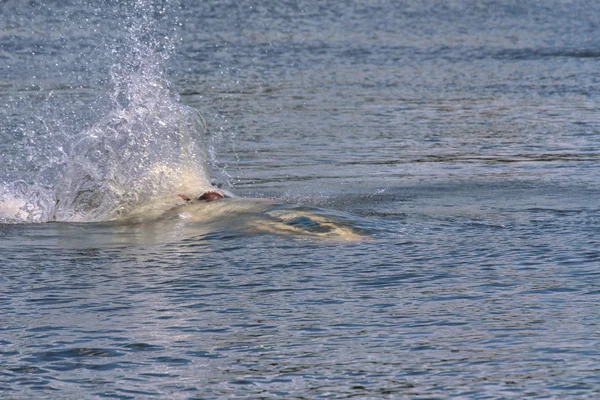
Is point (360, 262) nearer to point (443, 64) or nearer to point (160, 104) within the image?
point (160, 104)

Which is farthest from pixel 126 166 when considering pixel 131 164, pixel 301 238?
pixel 301 238

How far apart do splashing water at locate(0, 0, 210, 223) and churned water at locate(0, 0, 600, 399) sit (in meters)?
0.02

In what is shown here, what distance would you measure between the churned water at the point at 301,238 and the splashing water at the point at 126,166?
18mm

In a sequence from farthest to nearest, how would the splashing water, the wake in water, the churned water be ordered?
the splashing water
the wake in water
the churned water

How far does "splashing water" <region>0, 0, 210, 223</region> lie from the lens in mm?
9750

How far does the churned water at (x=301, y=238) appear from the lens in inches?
207

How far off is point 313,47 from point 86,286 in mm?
19738

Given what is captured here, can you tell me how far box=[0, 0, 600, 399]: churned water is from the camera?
17.3 ft

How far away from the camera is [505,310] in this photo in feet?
20.2

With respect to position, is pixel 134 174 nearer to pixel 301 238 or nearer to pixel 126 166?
pixel 126 166

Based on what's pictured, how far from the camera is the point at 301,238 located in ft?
27.1

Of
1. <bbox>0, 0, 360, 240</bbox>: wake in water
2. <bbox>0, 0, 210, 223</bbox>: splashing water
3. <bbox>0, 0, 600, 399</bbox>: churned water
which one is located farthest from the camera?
<bbox>0, 0, 210, 223</bbox>: splashing water

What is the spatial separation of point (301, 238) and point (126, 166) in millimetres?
2350

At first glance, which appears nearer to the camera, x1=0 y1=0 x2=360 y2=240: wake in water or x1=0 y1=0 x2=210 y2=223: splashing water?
x1=0 y1=0 x2=360 y2=240: wake in water
